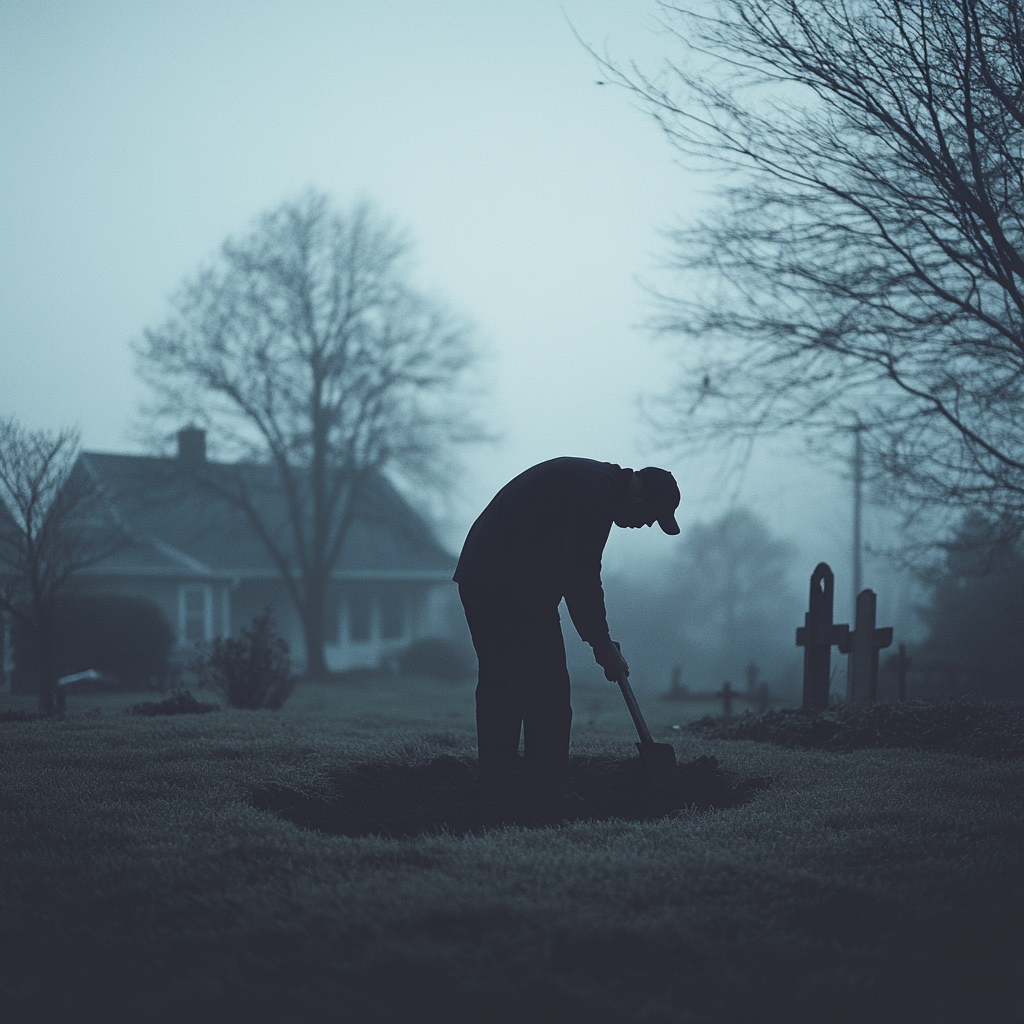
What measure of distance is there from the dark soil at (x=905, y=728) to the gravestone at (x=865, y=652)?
995 mm

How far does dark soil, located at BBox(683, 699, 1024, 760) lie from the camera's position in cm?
677

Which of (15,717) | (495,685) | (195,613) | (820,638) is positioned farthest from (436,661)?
(495,685)

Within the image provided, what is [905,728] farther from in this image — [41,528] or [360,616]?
[360,616]

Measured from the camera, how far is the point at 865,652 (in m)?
9.19

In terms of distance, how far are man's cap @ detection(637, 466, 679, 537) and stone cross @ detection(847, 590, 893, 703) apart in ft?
14.7

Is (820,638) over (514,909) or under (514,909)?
over

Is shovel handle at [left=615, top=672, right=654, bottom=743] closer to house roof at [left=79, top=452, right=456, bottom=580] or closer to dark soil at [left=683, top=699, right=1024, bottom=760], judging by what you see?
dark soil at [left=683, top=699, right=1024, bottom=760]

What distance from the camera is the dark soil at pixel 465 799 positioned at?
192 inches

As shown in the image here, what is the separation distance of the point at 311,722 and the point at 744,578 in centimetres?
5158

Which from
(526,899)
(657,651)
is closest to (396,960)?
(526,899)

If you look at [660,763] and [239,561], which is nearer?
[660,763]

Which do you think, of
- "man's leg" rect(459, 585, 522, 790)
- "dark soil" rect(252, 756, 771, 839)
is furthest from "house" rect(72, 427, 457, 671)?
"man's leg" rect(459, 585, 522, 790)

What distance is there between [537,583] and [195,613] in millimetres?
24646

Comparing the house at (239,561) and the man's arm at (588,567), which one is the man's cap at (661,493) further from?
the house at (239,561)
